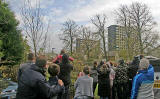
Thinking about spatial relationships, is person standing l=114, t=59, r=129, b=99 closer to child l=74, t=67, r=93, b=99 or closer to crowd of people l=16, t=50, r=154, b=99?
crowd of people l=16, t=50, r=154, b=99

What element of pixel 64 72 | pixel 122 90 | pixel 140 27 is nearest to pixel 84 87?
pixel 64 72

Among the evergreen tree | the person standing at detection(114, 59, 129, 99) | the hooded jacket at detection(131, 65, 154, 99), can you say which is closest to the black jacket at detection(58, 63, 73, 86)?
the person standing at detection(114, 59, 129, 99)

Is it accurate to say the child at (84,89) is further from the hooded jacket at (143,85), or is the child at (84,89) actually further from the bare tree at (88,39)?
the bare tree at (88,39)

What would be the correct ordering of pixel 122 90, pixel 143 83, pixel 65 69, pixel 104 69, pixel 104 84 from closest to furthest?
pixel 143 83 < pixel 65 69 < pixel 104 69 < pixel 104 84 < pixel 122 90

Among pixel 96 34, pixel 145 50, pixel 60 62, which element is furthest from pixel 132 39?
pixel 60 62

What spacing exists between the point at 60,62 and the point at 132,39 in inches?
805

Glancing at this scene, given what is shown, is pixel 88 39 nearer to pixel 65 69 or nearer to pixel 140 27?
pixel 140 27

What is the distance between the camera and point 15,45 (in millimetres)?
10984

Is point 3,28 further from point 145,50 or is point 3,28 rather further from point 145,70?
point 145,50

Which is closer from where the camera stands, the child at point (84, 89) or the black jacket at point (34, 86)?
the black jacket at point (34, 86)

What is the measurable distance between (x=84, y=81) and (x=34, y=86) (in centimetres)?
220

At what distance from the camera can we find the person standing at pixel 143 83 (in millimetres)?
3814

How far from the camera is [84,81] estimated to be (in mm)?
4934

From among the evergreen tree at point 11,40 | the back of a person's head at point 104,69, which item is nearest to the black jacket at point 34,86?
the back of a person's head at point 104,69
